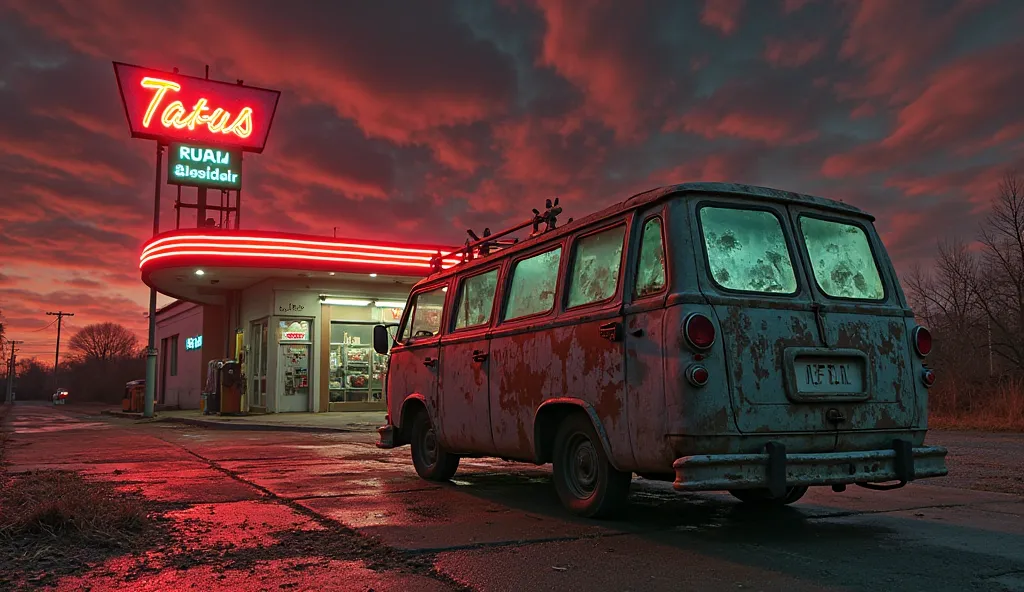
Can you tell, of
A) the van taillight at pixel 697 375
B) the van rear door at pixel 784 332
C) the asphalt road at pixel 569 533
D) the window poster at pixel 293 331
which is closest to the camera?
the asphalt road at pixel 569 533

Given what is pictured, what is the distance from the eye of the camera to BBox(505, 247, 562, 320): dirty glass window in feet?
19.6

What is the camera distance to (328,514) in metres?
5.62

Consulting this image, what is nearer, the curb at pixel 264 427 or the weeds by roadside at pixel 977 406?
the weeds by roadside at pixel 977 406

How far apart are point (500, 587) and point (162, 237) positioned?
2159 centimetres

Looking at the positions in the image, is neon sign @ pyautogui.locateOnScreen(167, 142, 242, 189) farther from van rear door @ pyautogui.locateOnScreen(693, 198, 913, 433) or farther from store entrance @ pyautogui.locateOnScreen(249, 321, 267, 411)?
van rear door @ pyautogui.locateOnScreen(693, 198, 913, 433)

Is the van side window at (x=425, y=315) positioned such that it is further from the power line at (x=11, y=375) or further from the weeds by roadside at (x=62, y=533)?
the power line at (x=11, y=375)

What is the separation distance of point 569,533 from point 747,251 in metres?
2.13

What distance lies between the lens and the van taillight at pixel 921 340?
16.9 feet

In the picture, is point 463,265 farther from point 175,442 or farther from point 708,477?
point 175,442

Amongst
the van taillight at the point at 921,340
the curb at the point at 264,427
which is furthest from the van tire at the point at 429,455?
the curb at the point at 264,427

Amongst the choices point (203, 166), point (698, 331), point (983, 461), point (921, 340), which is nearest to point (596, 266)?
point (698, 331)

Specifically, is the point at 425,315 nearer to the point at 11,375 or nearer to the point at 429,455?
the point at 429,455

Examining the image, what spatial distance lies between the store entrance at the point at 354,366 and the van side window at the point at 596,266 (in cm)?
1991

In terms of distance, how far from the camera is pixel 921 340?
520 cm
